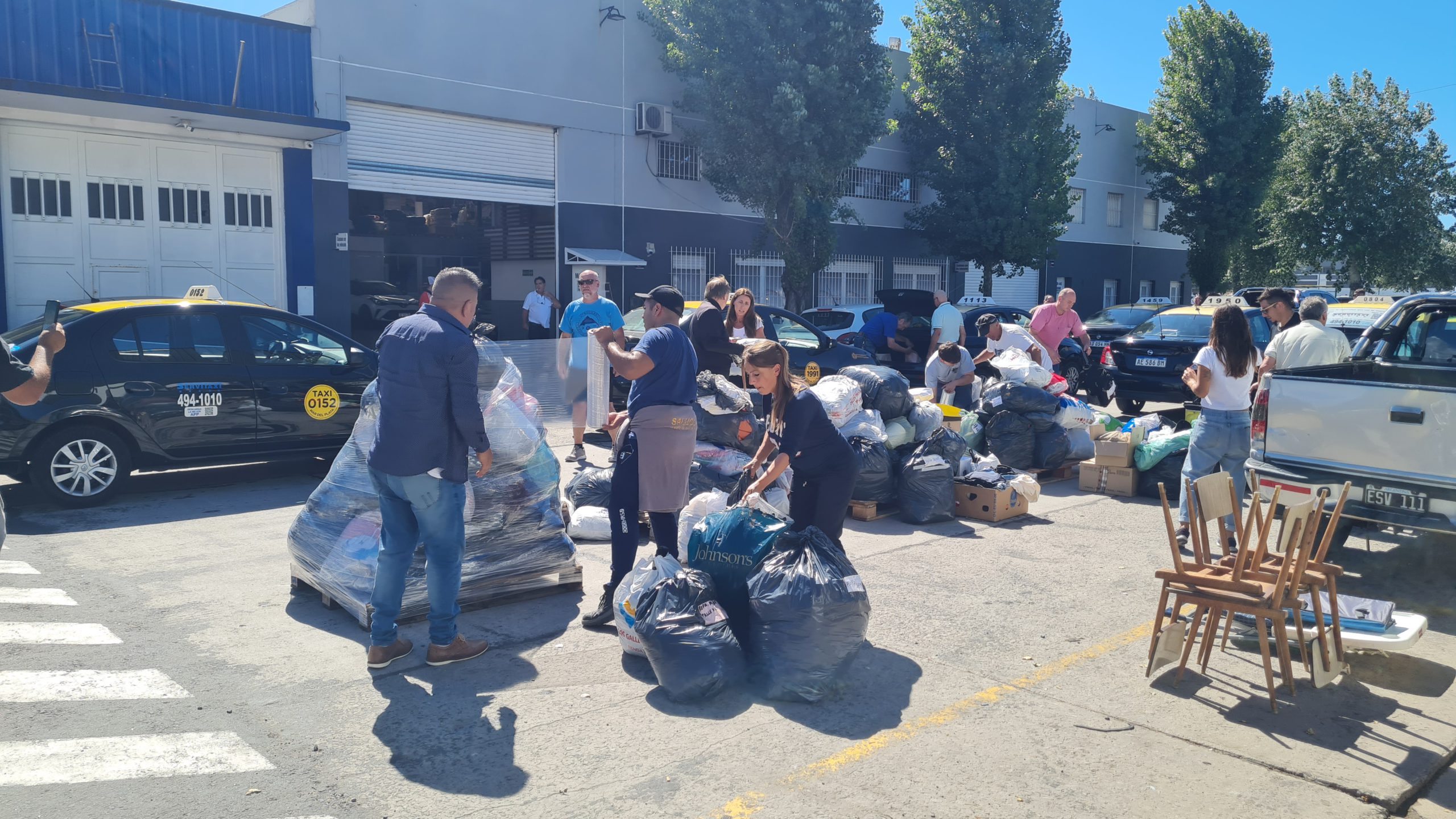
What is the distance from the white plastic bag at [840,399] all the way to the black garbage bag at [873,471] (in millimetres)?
208

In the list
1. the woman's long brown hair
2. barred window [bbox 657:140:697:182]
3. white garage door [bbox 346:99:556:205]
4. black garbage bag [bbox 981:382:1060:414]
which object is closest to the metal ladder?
white garage door [bbox 346:99:556:205]

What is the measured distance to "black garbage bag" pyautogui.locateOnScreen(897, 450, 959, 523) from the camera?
7.74 metres

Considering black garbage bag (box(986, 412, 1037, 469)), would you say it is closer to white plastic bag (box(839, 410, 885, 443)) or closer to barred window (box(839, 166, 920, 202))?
white plastic bag (box(839, 410, 885, 443))

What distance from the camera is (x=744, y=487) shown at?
5.50 meters

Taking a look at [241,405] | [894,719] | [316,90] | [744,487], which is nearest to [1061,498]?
[744,487]

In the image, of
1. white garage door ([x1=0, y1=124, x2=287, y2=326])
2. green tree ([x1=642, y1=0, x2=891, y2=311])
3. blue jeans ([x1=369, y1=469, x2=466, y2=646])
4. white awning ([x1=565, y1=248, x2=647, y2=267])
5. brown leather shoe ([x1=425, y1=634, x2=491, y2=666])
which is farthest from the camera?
white awning ([x1=565, y1=248, x2=647, y2=267])

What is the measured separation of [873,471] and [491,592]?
134 inches

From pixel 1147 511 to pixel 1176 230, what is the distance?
26.6 metres

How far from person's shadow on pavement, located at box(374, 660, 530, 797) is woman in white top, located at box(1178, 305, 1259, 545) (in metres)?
4.36

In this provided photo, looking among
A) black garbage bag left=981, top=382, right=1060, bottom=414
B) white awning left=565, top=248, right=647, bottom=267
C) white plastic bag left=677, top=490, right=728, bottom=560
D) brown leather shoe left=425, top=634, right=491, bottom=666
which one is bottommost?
brown leather shoe left=425, top=634, right=491, bottom=666

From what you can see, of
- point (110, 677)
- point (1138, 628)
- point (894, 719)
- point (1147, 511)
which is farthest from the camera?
point (1147, 511)

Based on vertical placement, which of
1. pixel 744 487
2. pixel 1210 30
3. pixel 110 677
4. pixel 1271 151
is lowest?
pixel 110 677

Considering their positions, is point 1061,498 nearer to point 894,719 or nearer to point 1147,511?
point 1147,511

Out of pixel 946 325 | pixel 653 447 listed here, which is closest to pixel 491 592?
pixel 653 447
